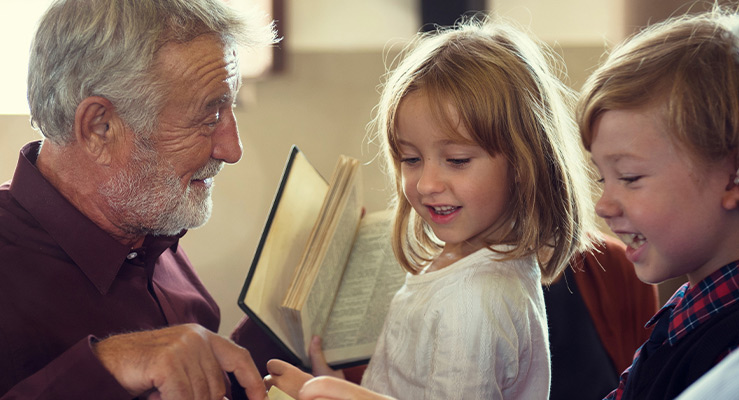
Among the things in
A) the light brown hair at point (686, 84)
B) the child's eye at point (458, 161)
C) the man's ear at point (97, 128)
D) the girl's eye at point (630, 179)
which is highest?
the light brown hair at point (686, 84)

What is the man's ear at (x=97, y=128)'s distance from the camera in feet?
3.88

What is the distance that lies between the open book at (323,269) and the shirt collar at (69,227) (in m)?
0.23

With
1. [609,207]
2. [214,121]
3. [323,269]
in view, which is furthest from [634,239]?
[214,121]

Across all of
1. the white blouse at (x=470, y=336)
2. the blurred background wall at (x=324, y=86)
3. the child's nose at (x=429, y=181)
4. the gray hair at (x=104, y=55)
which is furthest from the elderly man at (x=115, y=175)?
the blurred background wall at (x=324, y=86)

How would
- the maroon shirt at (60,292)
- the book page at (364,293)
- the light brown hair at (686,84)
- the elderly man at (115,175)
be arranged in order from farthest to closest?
the book page at (364,293) < the elderly man at (115,175) < the maroon shirt at (60,292) < the light brown hair at (686,84)

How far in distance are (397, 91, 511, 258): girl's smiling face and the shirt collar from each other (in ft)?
1.70

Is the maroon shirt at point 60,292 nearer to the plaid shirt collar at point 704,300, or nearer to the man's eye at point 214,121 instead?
the man's eye at point 214,121

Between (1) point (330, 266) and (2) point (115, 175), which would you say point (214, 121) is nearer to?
(2) point (115, 175)

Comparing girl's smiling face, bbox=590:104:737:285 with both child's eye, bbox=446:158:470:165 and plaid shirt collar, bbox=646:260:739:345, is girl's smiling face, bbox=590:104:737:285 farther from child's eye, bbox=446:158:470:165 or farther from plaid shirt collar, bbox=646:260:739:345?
child's eye, bbox=446:158:470:165

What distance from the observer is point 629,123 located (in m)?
0.88

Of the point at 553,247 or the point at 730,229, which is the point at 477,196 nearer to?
the point at 553,247

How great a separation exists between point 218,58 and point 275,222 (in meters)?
0.31

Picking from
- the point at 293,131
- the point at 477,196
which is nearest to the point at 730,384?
the point at 477,196

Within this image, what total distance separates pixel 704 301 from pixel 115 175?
0.94 m
